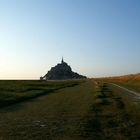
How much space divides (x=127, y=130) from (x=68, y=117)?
19.5ft

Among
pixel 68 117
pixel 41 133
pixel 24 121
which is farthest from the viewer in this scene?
pixel 68 117

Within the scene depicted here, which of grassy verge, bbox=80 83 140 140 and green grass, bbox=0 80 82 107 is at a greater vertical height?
green grass, bbox=0 80 82 107

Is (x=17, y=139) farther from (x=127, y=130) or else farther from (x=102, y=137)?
(x=127, y=130)

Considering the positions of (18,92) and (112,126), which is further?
(18,92)

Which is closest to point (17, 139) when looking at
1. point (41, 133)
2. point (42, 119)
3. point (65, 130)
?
point (41, 133)

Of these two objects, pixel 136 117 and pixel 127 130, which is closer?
pixel 127 130

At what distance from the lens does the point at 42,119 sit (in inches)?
874

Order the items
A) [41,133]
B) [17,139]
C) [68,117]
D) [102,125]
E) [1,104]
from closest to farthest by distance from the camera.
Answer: [17,139]
[41,133]
[102,125]
[68,117]
[1,104]

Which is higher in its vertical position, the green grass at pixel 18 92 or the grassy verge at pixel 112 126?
the green grass at pixel 18 92

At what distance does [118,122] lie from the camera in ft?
67.8

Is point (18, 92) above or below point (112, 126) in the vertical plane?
above

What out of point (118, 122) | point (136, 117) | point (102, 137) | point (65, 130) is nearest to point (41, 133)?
point (65, 130)

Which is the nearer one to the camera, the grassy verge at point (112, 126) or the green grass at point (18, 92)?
the grassy verge at point (112, 126)

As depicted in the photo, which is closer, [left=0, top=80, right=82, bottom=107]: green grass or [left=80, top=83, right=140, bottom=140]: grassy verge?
[left=80, top=83, right=140, bottom=140]: grassy verge
